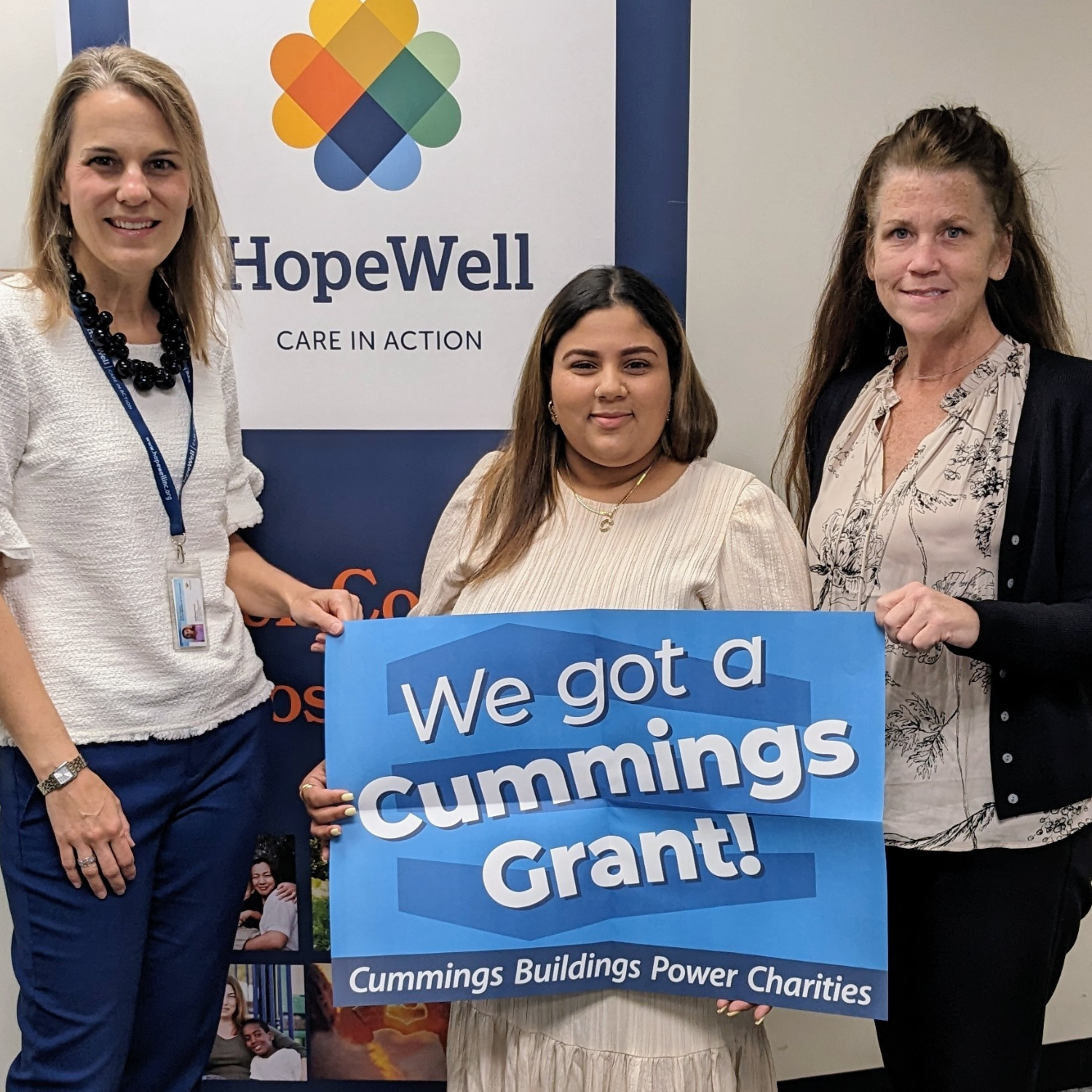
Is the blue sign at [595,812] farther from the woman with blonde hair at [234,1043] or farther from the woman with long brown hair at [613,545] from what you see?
the woman with blonde hair at [234,1043]

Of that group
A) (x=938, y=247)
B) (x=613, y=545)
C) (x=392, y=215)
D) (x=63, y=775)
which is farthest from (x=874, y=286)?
(x=63, y=775)

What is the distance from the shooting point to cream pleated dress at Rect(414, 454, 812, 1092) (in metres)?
1.40

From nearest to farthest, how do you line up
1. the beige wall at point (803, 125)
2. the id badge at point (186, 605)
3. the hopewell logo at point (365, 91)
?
1. the id badge at point (186, 605)
2. the hopewell logo at point (365, 91)
3. the beige wall at point (803, 125)

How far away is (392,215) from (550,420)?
0.57 meters

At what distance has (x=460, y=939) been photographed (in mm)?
1402

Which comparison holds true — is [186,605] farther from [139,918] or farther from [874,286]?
[874,286]

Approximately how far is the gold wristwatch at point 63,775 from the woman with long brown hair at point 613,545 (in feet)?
1.00

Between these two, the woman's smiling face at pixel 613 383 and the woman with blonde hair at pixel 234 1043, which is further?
the woman with blonde hair at pixel 234 1043

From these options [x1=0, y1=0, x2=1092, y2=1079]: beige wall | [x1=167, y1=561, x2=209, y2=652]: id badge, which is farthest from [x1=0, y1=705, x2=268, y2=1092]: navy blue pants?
[x1=0, y1=0, x2=1092, y2=1079]: beige wall

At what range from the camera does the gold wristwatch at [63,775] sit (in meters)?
1.36

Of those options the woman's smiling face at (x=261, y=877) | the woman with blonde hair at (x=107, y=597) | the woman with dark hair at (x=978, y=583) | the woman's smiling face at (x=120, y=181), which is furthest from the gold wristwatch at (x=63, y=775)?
the woman with dark hair at (x=978, y=583)

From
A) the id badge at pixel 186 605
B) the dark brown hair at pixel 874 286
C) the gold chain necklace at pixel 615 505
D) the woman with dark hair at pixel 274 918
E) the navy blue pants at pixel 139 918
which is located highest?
the dark brown hair at pixel 874 286

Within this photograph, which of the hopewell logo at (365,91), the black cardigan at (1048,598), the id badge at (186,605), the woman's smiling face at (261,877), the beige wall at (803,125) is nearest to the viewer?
the black cardigan at (1048,598)

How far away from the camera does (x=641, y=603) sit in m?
1.46
